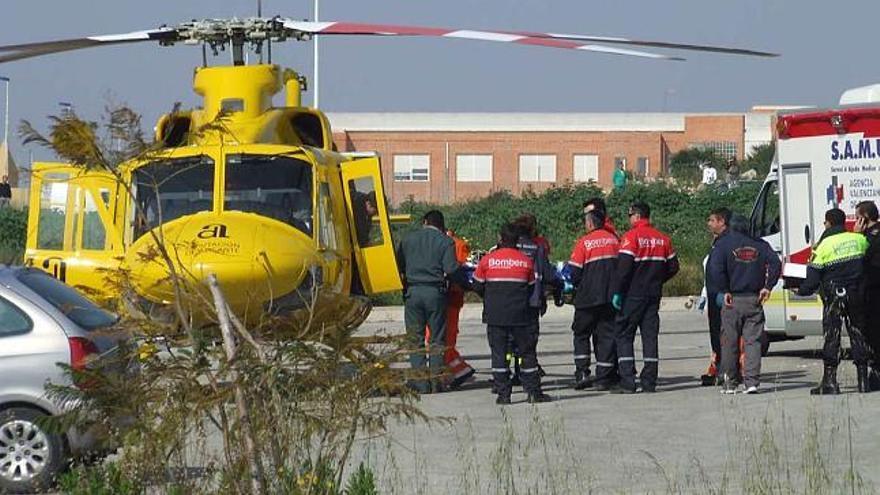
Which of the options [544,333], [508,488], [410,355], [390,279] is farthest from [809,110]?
[410,355]

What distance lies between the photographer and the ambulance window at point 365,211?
1711 cm

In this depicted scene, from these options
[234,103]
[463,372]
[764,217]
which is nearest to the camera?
[234,103]

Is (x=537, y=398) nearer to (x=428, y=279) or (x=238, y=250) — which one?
(x=428, y=279)

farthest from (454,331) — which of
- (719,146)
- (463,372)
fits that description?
(719,146)

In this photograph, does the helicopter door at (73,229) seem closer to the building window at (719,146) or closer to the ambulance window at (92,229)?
the ambulance window at (92,229)

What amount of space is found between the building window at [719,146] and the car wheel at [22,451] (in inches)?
2656

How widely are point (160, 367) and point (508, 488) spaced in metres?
3.58

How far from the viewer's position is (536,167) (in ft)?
235

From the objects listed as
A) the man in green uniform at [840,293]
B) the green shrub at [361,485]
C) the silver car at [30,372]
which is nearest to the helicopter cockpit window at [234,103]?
the silver car at [30,372]

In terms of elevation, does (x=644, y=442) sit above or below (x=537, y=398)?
below

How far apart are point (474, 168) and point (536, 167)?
8.48ft

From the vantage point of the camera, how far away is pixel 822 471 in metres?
10.7

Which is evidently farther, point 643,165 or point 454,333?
point 643,165

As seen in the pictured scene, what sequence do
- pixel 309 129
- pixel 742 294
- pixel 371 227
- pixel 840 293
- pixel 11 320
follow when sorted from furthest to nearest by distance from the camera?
1. pixel 309 129
2. pixel 371 227
3. pixel 742 294
4. pixel 840 293
5. pixel 11 320
